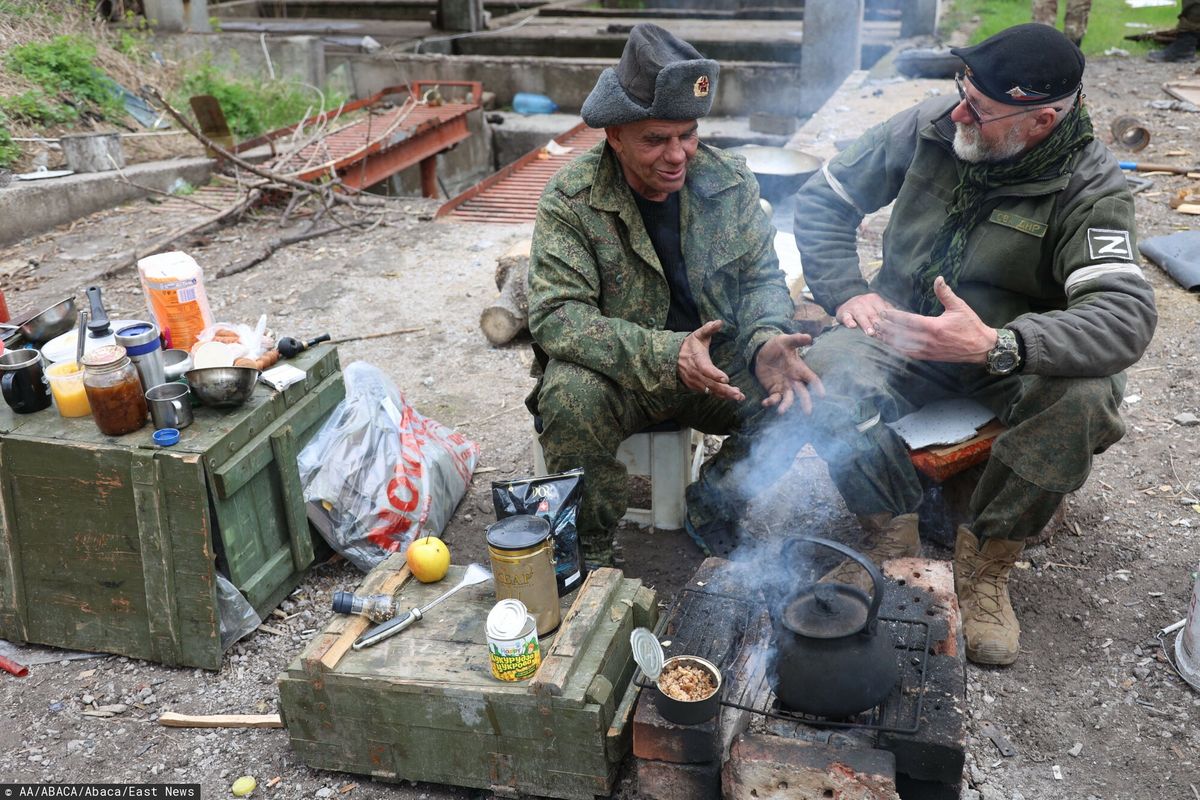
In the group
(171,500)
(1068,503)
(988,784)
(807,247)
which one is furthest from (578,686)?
(1068,503)

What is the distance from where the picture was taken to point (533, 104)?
43.7ft

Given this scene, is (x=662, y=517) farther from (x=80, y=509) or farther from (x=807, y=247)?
(x=80, y=509)

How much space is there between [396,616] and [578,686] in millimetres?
668

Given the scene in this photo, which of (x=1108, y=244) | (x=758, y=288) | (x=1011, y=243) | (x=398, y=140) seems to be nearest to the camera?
(x=1108, y=244)

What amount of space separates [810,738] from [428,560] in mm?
1310

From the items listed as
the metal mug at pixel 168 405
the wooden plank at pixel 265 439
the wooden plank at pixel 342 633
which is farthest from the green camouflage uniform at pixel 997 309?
the metal mug at pixel 168 405

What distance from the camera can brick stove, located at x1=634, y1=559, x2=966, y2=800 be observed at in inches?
88.4

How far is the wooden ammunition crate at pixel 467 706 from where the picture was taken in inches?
99.0

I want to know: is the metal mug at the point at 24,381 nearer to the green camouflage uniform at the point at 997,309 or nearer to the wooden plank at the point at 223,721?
the wooden plank at the point at 223,721

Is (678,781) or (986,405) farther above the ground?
(986,405)

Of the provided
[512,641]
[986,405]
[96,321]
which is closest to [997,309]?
[986,405]

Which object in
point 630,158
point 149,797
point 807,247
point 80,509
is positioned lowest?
point 149,797

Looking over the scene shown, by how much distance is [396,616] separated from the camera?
9.38 feet

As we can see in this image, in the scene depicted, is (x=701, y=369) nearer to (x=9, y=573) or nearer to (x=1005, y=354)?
(x=1005, y=354)
